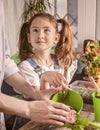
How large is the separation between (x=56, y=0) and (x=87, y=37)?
0.62 metres

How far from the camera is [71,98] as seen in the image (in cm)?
106

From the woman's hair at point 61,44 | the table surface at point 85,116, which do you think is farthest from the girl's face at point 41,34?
the table surface at point 85,116

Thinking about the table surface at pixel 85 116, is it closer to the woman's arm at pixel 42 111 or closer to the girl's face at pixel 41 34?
the woman's arm at pixel 42 111

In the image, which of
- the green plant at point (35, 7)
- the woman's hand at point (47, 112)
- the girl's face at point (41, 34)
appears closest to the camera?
the woman's hand at point (47, 112)

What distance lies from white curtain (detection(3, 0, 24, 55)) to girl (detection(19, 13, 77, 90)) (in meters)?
1.37

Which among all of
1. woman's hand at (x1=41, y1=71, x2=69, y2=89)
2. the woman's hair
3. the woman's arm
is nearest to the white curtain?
the woman's hair

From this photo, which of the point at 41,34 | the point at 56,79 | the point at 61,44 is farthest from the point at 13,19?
the point at 56,79

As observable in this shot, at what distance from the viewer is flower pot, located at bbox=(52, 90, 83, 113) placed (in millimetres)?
1038

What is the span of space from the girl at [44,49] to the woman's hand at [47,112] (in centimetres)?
62

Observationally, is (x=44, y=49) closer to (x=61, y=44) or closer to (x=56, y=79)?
(x=61, y=44)

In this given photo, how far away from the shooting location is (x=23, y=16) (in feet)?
10.8

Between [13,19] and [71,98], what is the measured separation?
7.56 feet

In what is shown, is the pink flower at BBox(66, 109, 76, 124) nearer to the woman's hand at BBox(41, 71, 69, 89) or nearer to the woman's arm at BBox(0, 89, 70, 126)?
the woman's arm at BBox(0, 89, 70, 126)

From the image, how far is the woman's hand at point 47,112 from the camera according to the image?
31.4 inches
